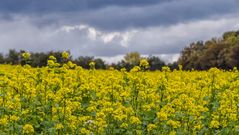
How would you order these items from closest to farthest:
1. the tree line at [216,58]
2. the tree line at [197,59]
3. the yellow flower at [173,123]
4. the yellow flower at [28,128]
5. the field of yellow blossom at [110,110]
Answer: the yellow flower at [28,128] → the yellow flower at [173,123] → the field of yellow blossom at [110,110] → the tree line at [197,59] → the tree line at [216,58]

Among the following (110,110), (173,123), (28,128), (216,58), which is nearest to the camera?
(28,128)

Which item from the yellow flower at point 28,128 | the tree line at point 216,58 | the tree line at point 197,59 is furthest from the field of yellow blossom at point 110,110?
the tree line at point 216,58

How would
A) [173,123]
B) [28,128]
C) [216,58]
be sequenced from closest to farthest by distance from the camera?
[28,128]
[173,123]
[216,58]

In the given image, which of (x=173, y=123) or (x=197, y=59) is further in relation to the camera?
(x=197, y=59)

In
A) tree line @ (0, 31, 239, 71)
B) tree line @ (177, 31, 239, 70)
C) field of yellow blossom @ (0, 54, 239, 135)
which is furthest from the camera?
tree line @ (177, 31, 239, 70)

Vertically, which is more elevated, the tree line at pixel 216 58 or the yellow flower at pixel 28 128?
the tree line at pixel 216 58

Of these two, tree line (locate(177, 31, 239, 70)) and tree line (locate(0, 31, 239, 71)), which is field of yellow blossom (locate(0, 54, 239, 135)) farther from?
tree line (locate(177, 31, 239, 70))

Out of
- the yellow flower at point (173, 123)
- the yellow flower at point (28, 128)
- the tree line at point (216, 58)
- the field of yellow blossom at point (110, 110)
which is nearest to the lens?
the yellow flower at point (28, 128)

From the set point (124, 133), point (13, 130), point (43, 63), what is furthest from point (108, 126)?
point (43, 63)

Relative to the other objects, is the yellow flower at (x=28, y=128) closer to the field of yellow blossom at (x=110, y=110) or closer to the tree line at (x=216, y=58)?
the field of yellow blossom at (x=110, y=110)

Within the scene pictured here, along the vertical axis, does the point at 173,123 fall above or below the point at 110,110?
below

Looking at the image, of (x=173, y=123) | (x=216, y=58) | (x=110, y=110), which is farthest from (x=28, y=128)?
(x=216, y=58)

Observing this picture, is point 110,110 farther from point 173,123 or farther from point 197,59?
point 197,59

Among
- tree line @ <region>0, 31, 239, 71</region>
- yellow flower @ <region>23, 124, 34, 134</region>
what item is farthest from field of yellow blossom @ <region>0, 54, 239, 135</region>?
tree line @ <region>0, 31, 239, 71</region>
